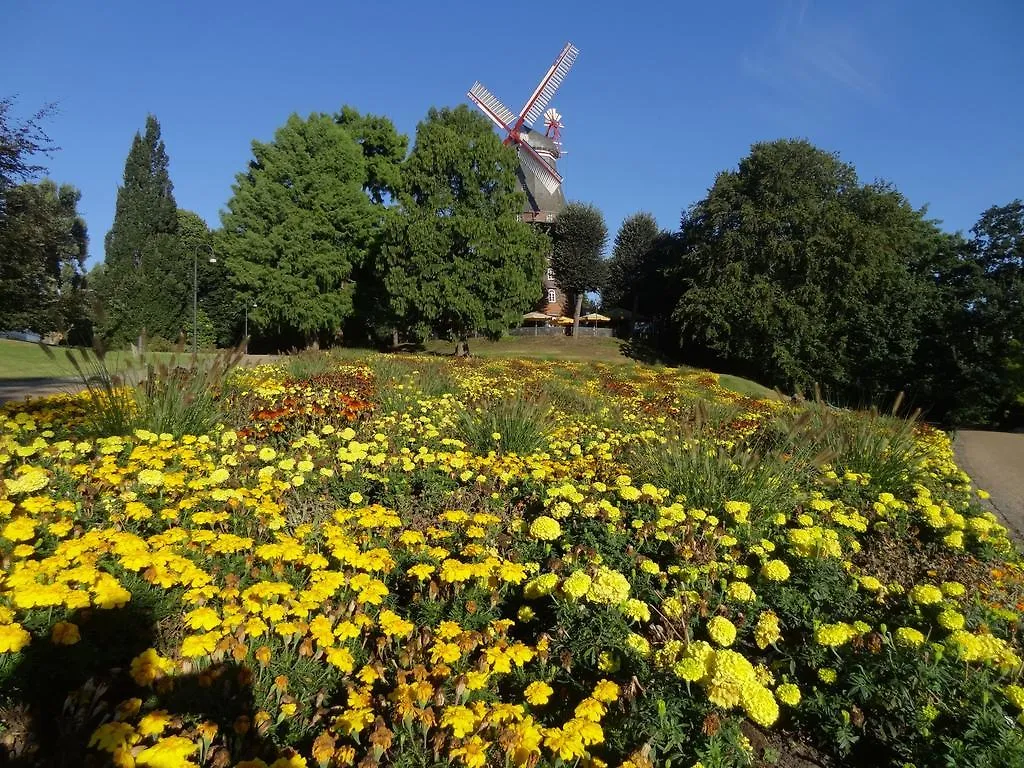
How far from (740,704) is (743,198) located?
A: 3888 centimetres

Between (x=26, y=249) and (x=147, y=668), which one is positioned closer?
(x=147, y=668)

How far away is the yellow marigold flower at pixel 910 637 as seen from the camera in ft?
8.27

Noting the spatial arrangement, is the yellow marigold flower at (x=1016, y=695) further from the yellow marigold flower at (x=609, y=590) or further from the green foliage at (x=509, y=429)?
the green foliage at (x=509, y=429)

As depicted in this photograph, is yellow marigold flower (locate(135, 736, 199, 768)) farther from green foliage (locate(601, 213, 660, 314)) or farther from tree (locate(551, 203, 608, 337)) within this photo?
green foliage (locate(601, 213, 660, 314))

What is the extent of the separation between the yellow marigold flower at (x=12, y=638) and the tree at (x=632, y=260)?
49.9 metres

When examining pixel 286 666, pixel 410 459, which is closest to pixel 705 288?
pixel 410 459

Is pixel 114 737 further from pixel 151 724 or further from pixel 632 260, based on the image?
pixel 632 260

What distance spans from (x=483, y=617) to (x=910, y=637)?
1.95 metres

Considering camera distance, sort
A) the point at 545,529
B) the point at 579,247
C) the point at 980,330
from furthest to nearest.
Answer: the point at 579,247, the point at 980,330, the point at 545,529

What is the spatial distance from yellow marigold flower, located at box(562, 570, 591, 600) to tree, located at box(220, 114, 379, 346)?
3278cm

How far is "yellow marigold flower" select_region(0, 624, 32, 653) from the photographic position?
75.9 inches

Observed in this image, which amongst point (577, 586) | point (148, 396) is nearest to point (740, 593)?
point (577, 586)

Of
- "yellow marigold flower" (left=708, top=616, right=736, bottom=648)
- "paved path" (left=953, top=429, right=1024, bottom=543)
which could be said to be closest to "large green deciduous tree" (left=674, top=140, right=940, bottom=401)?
"paved path" (left=953, top=429, right=1024, bottom=543)

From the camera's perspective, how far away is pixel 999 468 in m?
10.2
